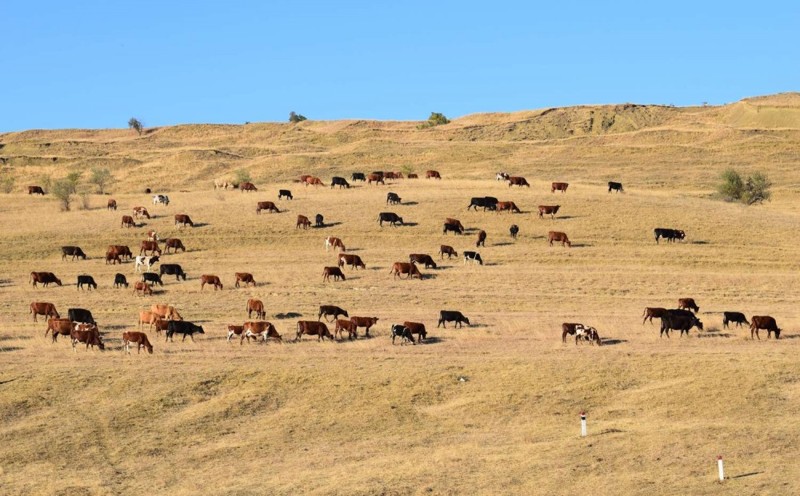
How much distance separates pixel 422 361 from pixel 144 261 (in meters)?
23.6

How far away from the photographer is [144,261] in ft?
176

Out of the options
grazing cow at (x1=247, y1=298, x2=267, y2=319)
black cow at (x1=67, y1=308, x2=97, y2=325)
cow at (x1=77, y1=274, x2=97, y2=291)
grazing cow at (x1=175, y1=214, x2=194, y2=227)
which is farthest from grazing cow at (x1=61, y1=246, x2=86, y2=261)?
grazing cow at (x1=247, y1=298, x2=267, y2=319)

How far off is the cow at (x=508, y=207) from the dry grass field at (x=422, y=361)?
3.97 feet

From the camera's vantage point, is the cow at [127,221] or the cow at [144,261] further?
the cow at [127,221]

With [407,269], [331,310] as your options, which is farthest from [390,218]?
[331,310]

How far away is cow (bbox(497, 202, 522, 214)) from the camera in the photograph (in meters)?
63.9

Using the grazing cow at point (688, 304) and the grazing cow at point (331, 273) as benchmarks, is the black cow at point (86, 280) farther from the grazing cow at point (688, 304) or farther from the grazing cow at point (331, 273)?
the grazing cow at point (688, 304)

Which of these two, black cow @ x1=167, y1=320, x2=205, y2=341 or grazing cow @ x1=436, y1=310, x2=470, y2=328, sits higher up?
black cow @ x1=167, y1=320, x2=205, y2=341

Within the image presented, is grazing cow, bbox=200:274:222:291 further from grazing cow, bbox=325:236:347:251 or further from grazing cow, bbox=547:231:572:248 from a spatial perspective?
grazing cow, bbox=547:231:572:248

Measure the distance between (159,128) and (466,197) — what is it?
98.5 meters

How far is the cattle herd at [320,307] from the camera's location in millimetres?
37406

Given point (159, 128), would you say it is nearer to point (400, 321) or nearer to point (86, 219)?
point (86, 219)

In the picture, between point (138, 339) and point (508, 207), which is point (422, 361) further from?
point (508, 207)

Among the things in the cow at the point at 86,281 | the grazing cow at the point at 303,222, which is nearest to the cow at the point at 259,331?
the cow at the point at 86,281
